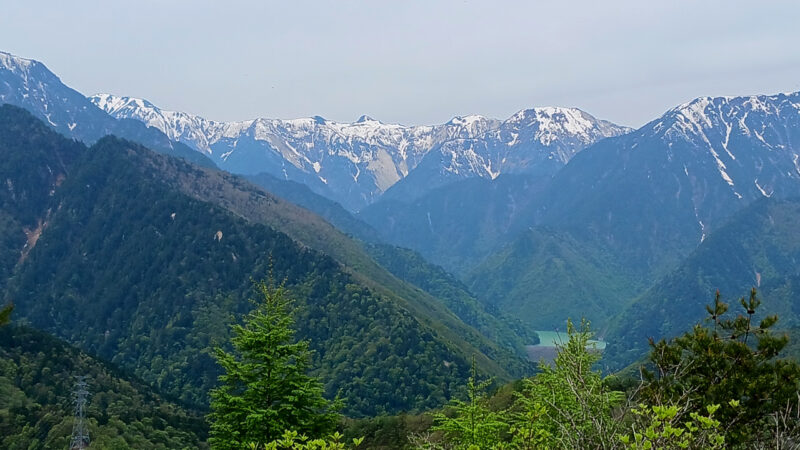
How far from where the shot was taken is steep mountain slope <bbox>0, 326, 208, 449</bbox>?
82750mm

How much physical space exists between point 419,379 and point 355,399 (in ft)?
58.2

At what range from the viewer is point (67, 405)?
10469 cm

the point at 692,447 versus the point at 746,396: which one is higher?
the point at 746,396

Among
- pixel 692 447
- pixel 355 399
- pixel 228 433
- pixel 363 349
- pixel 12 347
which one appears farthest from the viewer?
pixel 363 349

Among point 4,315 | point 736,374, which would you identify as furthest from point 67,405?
point 736,374

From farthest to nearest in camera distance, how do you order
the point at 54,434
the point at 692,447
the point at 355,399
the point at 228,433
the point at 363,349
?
the point at 363,349 → the point at 355,399 → the point at 54,434 → the point at 228,433 → the point at 692,447

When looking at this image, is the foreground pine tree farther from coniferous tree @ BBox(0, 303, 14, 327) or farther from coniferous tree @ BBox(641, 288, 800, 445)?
coniferous tree @ BBox(641, 288, 800, 445)

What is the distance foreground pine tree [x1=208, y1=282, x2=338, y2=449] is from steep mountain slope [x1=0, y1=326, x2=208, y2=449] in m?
55.5

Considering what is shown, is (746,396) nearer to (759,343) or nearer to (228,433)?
(759,343)

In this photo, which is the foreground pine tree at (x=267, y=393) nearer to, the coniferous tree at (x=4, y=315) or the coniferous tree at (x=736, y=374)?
the coniferous tree at (x=4, y=315)

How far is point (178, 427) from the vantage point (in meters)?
104

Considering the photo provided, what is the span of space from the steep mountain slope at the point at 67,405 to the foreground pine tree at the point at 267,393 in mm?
55479

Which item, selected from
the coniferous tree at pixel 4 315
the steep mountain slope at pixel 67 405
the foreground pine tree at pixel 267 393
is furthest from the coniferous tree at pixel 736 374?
the steep mountain slope at pixel 67 405

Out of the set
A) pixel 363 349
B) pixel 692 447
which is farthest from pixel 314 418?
pixel 363 349
